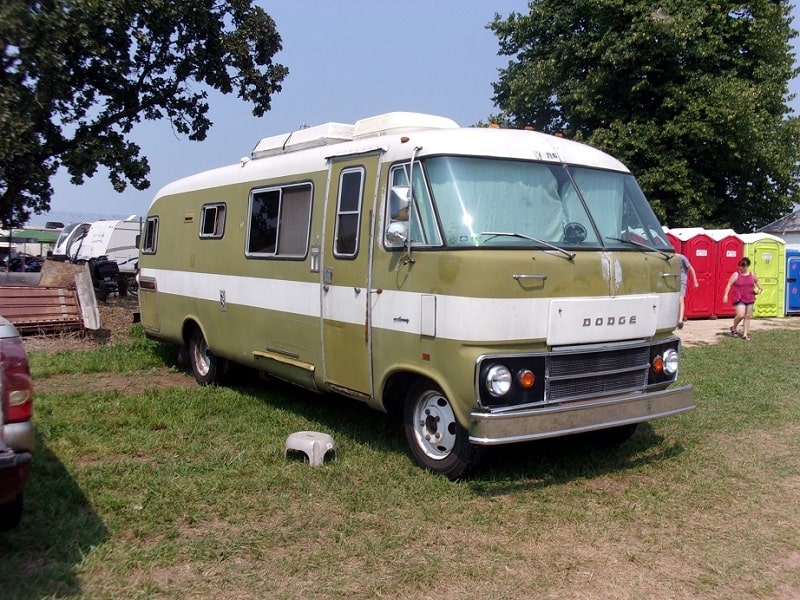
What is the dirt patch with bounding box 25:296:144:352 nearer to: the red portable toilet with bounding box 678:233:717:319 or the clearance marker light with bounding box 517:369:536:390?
the clearance marker light with bounding box 517:369:536:390

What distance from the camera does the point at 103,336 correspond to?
11.9 m

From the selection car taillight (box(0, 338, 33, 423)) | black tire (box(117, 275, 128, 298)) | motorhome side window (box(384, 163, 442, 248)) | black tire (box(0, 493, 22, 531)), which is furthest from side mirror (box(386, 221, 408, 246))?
black tire (box(117, 275, 128, 298))

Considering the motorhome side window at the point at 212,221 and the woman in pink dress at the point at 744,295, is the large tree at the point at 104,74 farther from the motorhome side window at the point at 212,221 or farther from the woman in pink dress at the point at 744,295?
the woman in pink dress at the point at 744,295

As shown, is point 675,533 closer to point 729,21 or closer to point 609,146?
point 609,146

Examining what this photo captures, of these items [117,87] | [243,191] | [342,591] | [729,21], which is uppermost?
[729,21]

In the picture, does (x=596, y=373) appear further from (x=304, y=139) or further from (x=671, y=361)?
(x=304, y=139)

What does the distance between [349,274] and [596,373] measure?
2.16 meters

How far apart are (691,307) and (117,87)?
12.9 m

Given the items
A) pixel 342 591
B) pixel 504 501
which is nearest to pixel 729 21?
pixel 504 501

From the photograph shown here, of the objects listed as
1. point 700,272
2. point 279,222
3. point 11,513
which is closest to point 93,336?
point 279,222

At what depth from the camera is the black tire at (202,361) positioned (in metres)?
8.87

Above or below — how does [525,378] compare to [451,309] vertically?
below

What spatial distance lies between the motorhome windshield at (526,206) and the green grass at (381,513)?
184 cm

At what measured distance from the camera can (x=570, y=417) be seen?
5.17 meters
